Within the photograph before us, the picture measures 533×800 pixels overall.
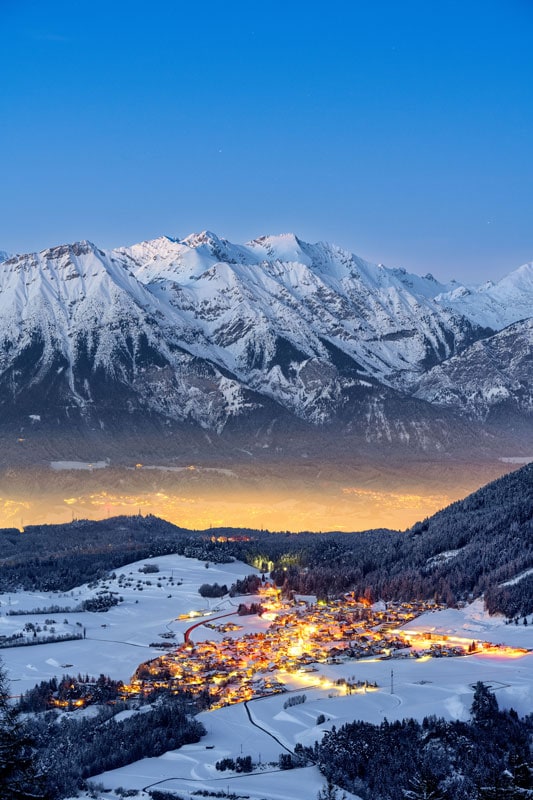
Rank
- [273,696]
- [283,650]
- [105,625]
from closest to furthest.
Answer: [273,696] → [283,650] → [105,625]

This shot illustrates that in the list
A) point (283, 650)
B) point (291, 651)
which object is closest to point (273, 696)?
point (291, 651)

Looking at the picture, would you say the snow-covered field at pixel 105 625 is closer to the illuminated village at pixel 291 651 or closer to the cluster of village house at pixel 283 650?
the illuminated village at pixel 291 651

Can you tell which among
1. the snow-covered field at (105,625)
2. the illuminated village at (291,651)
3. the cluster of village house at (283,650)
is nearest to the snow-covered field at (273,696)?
the snow-covered field at (105,625)

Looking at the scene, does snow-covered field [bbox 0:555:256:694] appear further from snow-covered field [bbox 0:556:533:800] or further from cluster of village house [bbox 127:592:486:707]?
cluster of village house [bbox 127:592:486:707]

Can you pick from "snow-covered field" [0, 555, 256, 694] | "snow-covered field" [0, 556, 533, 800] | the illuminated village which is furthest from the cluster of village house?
"snow-covered field" [0, 555, 256, 694]

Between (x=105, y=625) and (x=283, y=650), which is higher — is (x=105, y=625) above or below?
above

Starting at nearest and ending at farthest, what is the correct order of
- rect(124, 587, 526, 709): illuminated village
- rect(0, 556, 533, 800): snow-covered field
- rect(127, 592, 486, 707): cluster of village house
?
rect(0, 556, 533, 800): snow-covered field
rect(124, 587, 526, 709): illuminated village
rect(127, 592, 486, 707): cluster of village house

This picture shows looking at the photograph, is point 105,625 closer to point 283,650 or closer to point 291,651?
point 283,650

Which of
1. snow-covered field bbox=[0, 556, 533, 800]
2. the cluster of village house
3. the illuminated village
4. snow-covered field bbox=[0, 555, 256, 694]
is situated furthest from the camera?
snow-covered field bbox=[0, 555, 256, 694]

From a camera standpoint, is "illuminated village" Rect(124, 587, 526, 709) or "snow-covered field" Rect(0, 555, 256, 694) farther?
"snow-covered field" Rect(0, 555, 256, 694)

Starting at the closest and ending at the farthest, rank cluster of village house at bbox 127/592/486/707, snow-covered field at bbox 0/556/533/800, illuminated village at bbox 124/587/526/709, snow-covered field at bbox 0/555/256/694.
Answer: snow-covered field at bbox 0/556/533/800, illuminated village at bbox 124/587/526/709, cluster of village house at bbox 127/592/486/707, snow-covered field at bbox 0/555/256/694
